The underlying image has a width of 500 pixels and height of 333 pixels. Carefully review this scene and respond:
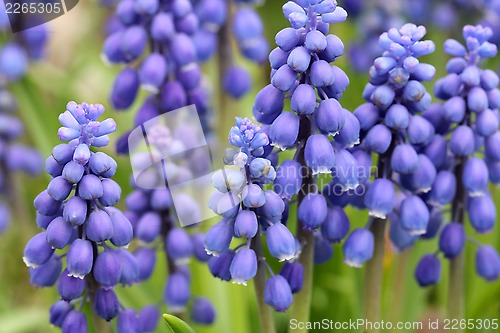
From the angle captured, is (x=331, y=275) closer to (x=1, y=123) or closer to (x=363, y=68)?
(x=363, y=68)

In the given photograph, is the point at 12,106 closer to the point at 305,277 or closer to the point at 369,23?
the point at 369,23

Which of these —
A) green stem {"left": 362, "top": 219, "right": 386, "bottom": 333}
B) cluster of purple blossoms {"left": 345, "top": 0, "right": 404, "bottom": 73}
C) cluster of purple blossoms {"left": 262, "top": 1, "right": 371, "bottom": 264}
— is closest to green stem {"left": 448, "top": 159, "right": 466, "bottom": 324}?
green stem {"left": 362, "top": 219, "right": 386, "bottom": 333}

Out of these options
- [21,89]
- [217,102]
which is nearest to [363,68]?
[217,102]

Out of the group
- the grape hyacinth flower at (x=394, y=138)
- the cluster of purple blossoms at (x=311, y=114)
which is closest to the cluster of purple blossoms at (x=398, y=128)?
the grape hyacinth flower at (x=394, y=138)

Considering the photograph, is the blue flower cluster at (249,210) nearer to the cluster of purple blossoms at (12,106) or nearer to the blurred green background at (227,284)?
the blurred green background at (227,284)

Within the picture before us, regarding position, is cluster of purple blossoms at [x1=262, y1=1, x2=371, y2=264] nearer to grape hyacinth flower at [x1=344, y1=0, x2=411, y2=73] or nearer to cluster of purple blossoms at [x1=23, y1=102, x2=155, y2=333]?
cluster of purple blossoms at [x1=23, y1=102, x2=155, y2=333]

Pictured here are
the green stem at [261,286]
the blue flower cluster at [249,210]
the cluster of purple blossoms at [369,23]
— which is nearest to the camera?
the blue flower cluster at [249,210]
